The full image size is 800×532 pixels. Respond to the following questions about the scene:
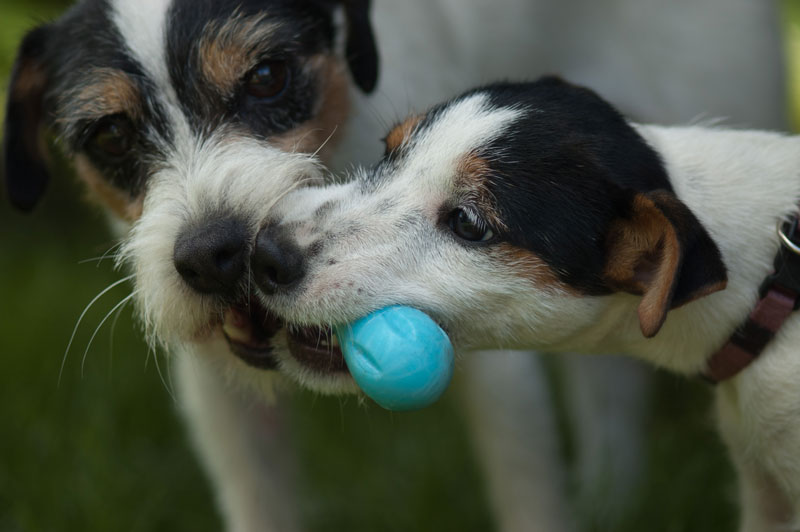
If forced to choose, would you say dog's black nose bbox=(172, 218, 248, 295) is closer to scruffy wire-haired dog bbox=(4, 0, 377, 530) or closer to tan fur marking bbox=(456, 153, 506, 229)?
scruffy wire-haired dog bbox=(4, 0, 377, 530)

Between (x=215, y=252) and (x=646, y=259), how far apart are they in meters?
1.21

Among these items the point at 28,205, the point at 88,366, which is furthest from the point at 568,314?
the point at 88,366

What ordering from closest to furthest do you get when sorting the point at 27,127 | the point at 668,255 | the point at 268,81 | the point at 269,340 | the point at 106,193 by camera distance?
the point at 668,255
the point at 269,340
the point at 268,81
the point at 106,193
the point at 27,127

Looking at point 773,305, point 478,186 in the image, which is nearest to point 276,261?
point 478,186

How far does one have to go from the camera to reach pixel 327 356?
111 inches

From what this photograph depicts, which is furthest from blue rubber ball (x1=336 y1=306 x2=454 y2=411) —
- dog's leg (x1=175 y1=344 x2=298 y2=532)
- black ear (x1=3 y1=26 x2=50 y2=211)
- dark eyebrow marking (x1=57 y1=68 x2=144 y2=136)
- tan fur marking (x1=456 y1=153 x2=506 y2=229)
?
black ear (x1=3 y1=26 x2=50 y2=211)

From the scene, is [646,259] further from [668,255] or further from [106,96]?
[106,96]

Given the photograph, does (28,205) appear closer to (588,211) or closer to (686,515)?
(588,211)

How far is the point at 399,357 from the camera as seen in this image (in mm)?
2465

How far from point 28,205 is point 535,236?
7.29 feet

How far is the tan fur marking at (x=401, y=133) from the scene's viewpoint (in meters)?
2.92

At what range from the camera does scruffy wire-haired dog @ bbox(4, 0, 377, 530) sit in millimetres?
2863

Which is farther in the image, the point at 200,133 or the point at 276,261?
the point at 200,133

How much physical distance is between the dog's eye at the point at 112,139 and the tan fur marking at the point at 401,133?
964 mm
